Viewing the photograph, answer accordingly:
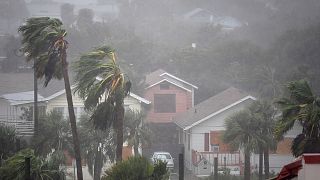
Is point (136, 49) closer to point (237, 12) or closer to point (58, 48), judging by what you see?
point (58, 48)

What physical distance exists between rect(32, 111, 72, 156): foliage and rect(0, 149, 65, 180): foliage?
23.5ft

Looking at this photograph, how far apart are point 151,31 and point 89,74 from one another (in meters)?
74.8

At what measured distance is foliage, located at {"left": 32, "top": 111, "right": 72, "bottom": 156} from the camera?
21.9 m

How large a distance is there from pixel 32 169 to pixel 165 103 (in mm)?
27472

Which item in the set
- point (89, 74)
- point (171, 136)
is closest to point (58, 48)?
point (89, 74)

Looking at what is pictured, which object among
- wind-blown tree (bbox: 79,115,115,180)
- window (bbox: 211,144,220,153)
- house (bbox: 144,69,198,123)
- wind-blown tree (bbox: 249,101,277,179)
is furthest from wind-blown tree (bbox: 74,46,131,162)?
house (bbox: 144,69,198,123)

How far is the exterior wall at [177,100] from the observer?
40.7m

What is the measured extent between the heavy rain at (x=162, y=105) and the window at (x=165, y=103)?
0.08 meters

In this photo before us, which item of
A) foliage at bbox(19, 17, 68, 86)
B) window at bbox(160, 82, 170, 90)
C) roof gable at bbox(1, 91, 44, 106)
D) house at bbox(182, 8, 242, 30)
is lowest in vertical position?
roof gable at bbox(1, 91, 44, 106)

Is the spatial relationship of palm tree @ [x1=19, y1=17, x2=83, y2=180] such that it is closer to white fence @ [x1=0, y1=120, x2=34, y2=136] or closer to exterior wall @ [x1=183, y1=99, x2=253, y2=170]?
white fence @ [x1=0, y1=120, x2=34, y2=136]

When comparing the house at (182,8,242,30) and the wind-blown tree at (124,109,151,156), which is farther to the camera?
the house at (182,8,242,30)

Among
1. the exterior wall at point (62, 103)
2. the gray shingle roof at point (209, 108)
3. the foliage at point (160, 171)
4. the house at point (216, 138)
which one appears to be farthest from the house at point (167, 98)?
the foliage at point (160, 171)

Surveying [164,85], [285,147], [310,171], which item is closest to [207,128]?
[285,147]

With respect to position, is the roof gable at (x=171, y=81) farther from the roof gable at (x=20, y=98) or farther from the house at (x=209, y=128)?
the roof gable at (x=20, y=98)
